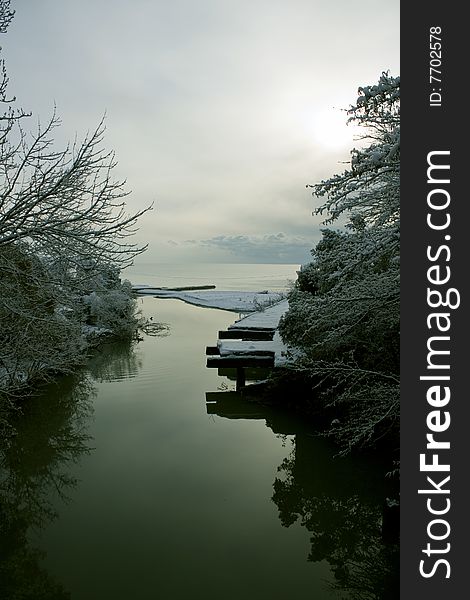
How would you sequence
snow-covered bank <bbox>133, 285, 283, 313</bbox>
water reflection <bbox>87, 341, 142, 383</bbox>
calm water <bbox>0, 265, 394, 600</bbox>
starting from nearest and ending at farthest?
calm water <bbox>0, 265, 394, 600</bbox> < water reflection <bbox>87, 341, 142, 383</bbox> < snow-covered bank <bbox>133, 285, 283, 313</bbox>

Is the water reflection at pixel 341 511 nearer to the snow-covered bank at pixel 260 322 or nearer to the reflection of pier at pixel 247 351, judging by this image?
the reflection of pier at pixel 247 351

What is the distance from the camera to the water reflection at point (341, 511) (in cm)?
648

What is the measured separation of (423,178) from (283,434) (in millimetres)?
9801

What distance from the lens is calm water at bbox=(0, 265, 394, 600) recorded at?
20.8 ft

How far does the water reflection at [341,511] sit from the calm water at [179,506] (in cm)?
4

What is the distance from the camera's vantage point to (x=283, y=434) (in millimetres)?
12469

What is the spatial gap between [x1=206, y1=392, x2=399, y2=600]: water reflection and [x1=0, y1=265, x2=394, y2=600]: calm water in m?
0.04

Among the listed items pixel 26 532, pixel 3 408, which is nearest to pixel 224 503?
pixel 26 532

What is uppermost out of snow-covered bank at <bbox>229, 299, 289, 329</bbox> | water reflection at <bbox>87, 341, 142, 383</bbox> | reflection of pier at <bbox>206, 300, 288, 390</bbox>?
snow-covered bank at <bbox>229, 299, 289, 329</bbox>

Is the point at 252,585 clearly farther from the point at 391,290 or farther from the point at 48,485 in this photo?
the point at 48,485

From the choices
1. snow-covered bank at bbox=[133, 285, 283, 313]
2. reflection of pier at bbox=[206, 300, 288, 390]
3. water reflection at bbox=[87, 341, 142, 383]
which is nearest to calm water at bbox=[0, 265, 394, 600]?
reflection of pier at bbox=[206, 300, 288, 390]

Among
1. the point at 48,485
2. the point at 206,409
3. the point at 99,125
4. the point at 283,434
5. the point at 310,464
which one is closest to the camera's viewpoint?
the point at 99,125

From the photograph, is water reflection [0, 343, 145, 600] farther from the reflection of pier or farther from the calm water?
the reflection of pier

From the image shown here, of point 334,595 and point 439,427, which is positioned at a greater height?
point 439,427
